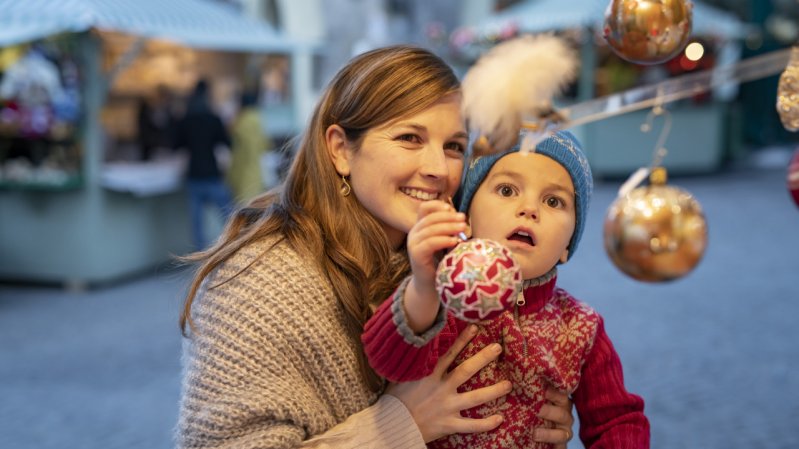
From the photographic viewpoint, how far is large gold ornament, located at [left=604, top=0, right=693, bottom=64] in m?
1.22

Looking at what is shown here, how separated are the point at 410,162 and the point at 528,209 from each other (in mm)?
235

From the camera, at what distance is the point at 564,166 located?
4.59 feet

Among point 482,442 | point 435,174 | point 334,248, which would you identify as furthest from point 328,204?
point 482,442

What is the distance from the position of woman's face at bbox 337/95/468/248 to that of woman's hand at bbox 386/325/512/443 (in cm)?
26

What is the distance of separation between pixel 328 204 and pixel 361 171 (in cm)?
12

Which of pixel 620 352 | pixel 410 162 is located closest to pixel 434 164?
pixel 410 162

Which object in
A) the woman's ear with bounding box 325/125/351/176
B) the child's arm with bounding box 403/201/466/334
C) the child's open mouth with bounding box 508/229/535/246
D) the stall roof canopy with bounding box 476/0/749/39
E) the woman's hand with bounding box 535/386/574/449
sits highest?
the stall roof canopy with bounding box 476/0/749/39

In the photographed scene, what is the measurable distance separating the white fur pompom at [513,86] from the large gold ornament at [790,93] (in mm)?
384

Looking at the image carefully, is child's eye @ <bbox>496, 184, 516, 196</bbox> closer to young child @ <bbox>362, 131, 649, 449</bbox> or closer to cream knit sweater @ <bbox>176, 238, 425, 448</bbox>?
young child @ <bbox>362, 131, 649, 449</bbox>

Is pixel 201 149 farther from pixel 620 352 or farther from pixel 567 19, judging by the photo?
pixel 567 19

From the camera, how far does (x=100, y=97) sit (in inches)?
253

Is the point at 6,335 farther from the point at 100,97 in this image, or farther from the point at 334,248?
the point at 334,248

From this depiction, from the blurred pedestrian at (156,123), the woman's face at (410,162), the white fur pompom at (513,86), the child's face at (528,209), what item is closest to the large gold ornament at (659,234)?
the child's face at (528,209)

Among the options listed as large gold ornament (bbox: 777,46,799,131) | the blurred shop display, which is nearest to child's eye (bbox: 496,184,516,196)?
large gold ornament (bbox: 777,46,799,131)
